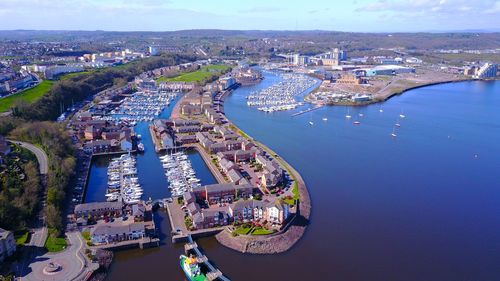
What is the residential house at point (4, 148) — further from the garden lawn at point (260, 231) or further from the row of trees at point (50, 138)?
the garden lawn at point (260, 231)

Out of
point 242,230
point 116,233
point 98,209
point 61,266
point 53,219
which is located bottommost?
point 242,230

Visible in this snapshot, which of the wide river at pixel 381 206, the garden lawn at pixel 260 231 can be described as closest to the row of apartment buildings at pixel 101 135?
the wide river at pixel 381 206

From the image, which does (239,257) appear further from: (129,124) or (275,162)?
(129,124)

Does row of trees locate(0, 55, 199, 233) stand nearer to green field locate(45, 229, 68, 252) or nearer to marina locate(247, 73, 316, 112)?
green field locate(45, 229, 68, 252)

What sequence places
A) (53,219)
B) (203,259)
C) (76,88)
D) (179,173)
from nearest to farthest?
(203,259) < (53,219) < (179,173) < (76,88)

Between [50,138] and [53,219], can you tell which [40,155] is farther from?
[53,219]

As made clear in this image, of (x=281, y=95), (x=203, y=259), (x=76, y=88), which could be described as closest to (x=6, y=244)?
(x=203, y=259)

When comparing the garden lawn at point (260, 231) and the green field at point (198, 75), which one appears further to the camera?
the green field at point (198, 75)

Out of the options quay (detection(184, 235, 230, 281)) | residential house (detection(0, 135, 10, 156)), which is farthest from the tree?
residential house (detection(0, 135, 10, 156))
